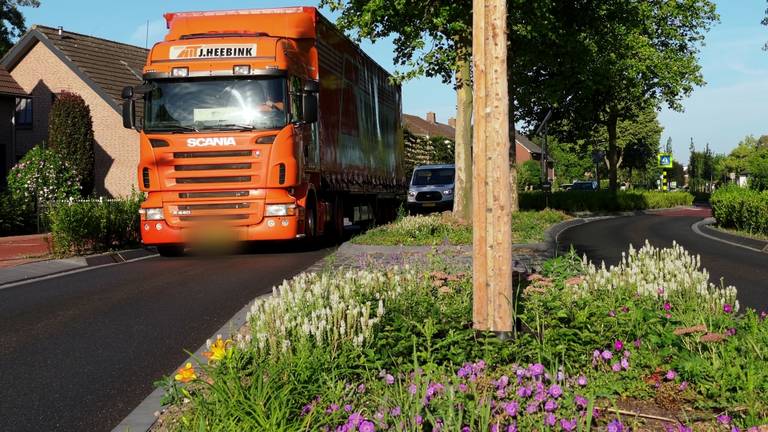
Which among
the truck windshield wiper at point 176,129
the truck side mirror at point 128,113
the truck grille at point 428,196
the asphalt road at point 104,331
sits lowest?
the asphalt road at point 104,331

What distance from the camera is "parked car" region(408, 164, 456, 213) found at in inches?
1182

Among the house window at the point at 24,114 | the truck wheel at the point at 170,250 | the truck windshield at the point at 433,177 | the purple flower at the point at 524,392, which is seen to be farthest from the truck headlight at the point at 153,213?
the house window at the point at 24,114

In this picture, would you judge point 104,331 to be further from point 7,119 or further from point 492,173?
point 7,119

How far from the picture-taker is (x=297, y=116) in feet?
45.4

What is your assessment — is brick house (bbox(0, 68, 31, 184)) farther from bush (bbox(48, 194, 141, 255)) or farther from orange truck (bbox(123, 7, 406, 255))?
orange truck (bbox(123, 7, 406, 255))

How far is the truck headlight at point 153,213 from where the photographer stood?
45.4 ft

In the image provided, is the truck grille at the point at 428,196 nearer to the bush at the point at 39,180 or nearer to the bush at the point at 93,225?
the bush at the point at 39,180

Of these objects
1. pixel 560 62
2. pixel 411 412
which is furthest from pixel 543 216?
pixel 411 412

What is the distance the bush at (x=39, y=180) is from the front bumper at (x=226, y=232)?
11319mm

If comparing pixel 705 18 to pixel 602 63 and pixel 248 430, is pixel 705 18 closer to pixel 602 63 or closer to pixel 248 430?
pixel 602 63

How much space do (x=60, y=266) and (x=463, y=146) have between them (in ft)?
36.9

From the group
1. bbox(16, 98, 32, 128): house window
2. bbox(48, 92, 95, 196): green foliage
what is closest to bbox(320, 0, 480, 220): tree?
bbox(48, 92, 95, 196): green foliage

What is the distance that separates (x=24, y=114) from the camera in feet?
124

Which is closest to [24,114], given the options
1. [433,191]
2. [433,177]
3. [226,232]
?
[433,177]
